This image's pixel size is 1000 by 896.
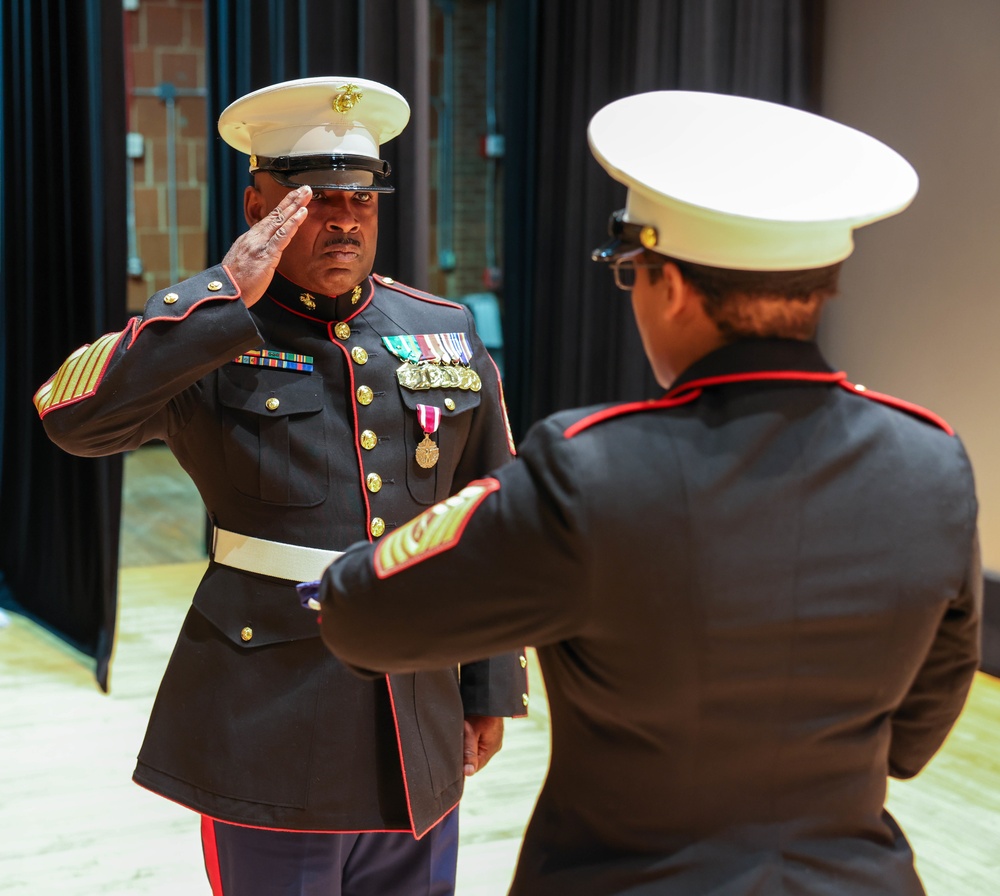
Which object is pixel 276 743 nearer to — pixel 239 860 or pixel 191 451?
pixel 239 860

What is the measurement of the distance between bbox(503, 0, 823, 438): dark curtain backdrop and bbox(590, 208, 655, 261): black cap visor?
3661 mm

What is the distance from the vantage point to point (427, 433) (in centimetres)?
166

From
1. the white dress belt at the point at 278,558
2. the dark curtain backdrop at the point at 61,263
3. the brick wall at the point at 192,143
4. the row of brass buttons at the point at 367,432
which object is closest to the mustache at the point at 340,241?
the row of brass buttons at the point at 367,432

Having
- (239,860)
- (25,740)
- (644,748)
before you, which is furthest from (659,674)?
(25,740)

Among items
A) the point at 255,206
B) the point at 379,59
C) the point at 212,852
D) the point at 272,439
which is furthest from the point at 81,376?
the point at 379,59

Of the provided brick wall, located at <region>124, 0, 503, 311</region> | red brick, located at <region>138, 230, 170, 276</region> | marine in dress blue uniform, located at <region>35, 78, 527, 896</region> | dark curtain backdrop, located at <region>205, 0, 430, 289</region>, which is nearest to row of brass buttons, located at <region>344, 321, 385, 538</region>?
marine in dress blue uniform, located at <region>35, 78, 527, 896</region>

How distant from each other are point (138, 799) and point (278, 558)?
1.57 metres

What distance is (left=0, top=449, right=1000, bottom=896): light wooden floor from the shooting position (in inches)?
98.8

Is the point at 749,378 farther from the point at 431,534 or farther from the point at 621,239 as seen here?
the point at 431,534

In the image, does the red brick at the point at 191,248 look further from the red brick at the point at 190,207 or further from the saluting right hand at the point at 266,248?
the saluting right hand at the point at 266,248

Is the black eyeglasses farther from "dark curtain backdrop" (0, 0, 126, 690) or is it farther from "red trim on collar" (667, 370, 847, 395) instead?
"dark curtain backdrop" (0, 0, 126, 690)

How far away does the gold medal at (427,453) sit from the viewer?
5.44 feet

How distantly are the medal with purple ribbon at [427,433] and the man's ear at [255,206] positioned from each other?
13.8 inches

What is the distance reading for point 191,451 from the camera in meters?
1.61
